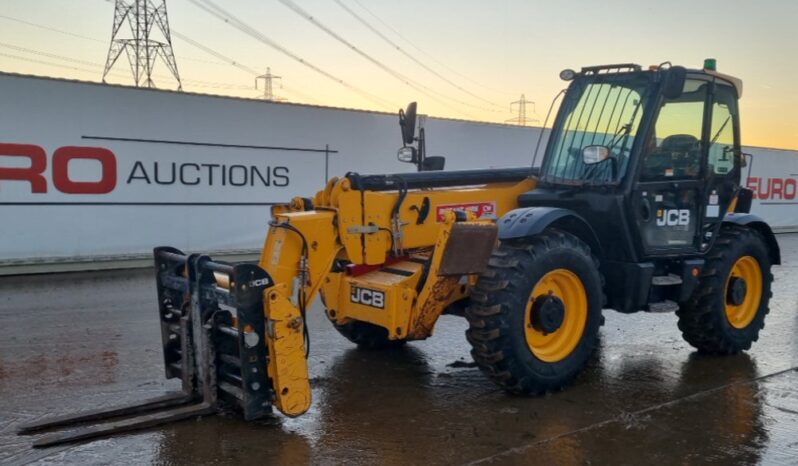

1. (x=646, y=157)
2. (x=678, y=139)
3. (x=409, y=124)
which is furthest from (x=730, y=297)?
(x=409, y=124)

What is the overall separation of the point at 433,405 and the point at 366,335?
5.03 feet

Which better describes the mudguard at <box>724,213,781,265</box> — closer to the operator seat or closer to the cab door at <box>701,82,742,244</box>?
the cab door at <box>701,82,742,244</box>

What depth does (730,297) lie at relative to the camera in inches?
262

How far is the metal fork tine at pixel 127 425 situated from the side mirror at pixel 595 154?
10.7 feet

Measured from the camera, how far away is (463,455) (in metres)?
4.25

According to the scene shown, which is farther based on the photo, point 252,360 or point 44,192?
point 44,192

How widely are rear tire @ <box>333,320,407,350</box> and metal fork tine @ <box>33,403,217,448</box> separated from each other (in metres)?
1.88

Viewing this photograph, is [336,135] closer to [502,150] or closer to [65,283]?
[502,150]

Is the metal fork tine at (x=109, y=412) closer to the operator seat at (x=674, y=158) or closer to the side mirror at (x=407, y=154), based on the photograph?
the side mirror at (x=407, y=154)

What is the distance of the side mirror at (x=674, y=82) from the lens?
587 cm

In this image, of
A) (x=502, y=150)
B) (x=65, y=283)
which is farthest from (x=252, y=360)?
(x=502, y=150)

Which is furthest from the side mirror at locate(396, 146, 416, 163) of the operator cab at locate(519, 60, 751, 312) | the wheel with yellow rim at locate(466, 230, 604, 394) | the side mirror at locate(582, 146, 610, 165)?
the wheel with yellow rim at locate(466, 230, 604, 394)

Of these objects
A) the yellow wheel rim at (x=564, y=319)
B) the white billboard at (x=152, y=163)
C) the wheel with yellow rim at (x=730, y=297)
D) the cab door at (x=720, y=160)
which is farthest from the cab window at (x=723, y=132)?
the white billboard at (x=152, y=163)

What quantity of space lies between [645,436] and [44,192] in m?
9.47
